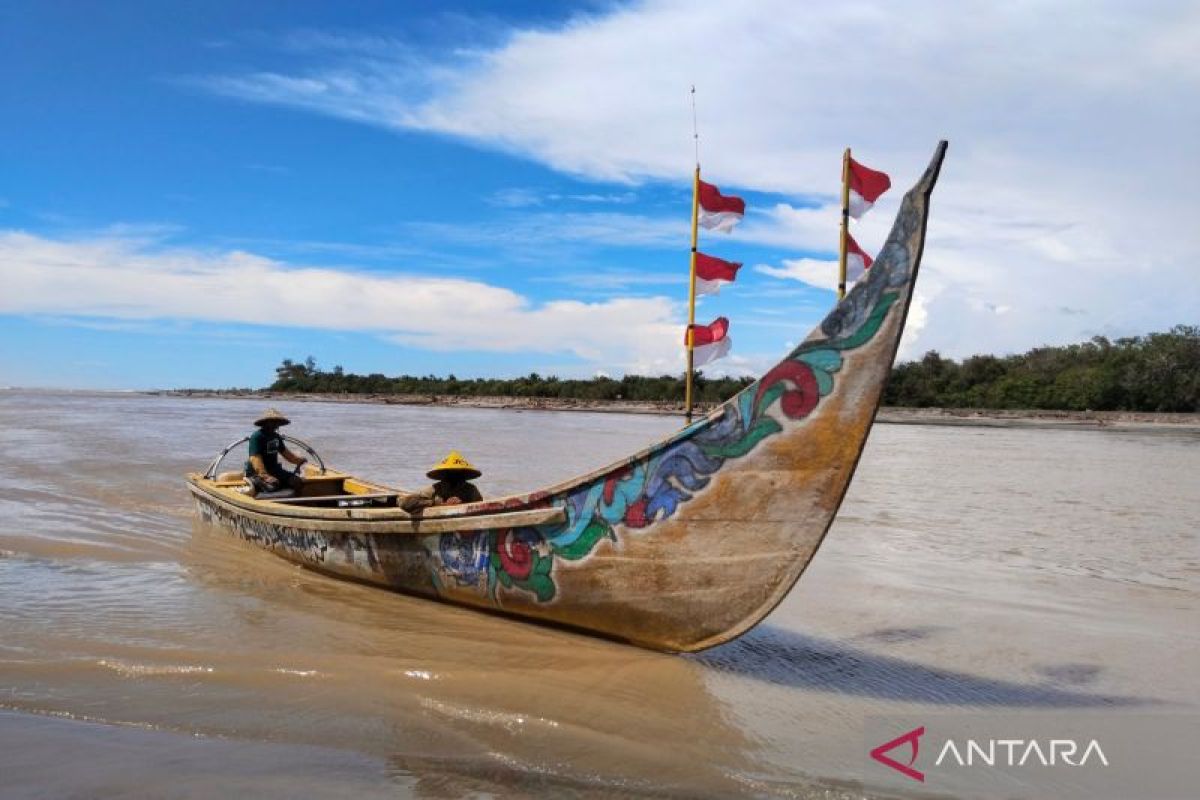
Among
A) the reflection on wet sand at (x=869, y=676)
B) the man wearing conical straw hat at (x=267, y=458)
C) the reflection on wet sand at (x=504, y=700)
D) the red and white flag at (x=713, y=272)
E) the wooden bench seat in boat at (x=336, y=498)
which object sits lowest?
the reflection on wet sand at (x=504, y=700)

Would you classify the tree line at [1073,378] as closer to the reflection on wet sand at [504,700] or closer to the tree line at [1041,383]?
the tree line at [1041,383]

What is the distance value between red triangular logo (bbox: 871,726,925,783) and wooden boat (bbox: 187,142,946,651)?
92cm

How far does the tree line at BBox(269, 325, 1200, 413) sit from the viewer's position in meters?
43.1

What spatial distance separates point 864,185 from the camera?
654 centimetres

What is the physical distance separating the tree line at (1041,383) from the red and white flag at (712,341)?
84.7ft

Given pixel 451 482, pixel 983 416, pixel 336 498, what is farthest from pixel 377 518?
pixel 983 416

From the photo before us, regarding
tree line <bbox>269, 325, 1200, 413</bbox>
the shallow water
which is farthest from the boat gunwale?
tree line <bbox>269, 325, 1200, 413</bbox>

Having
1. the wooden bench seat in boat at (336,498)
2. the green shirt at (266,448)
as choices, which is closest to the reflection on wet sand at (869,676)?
the wooden bench seat in boat at (336,498)

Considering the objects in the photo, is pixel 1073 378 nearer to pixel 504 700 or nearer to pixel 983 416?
pixel 983 416

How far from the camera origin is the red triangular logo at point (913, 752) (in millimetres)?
3977

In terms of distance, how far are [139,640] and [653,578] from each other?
333cm

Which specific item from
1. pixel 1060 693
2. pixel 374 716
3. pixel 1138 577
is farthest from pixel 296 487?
pixel 1138 577

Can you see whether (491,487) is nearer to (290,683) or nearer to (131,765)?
(290,683)

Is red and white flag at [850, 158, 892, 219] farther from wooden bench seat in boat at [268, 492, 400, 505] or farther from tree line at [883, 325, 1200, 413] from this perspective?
tree line at [883, 325, 1200, 413]
